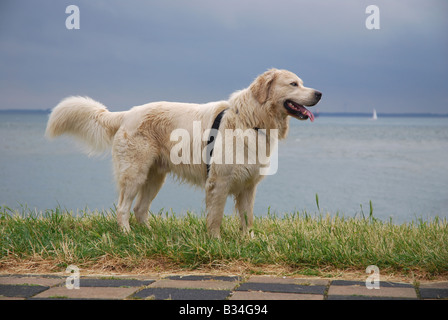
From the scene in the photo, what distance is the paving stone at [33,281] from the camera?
3405 millimetres

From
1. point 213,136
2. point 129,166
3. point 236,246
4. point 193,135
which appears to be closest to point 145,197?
point 129,166

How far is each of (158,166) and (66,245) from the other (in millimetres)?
1446

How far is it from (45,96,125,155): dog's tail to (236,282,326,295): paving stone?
277cm

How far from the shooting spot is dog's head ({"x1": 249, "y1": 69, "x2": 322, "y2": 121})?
458 centimetres

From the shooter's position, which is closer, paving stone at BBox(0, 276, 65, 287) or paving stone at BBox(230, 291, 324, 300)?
paving stone at BBox(230, 291, 324, 300)

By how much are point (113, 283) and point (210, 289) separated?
0.72 metres

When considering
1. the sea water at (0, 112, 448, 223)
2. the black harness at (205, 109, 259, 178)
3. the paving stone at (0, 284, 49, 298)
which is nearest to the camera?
the paving stone at (0, 284, 49, 298)

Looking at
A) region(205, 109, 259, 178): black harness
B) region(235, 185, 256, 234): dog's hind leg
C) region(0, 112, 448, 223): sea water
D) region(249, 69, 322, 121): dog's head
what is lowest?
region(0, 112, 448, 223): sea water

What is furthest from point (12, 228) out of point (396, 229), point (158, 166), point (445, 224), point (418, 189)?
point (418, 189)

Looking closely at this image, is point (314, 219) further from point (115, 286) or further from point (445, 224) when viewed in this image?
point (115, 286)

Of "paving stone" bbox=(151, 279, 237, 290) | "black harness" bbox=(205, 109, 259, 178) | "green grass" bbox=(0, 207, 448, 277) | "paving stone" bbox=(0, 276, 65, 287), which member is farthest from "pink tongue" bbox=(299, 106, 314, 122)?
"paving stone" bbox=(0, 276, 65, 287)

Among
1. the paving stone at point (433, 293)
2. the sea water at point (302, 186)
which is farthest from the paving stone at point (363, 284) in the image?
the sea water at point (302, 186)

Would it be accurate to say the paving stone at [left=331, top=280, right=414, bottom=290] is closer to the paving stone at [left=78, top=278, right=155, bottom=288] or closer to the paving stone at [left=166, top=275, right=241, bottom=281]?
the paving stone at [left=166, top=275, right=241, bottom=281]

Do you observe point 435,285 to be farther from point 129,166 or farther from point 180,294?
point 129,166
